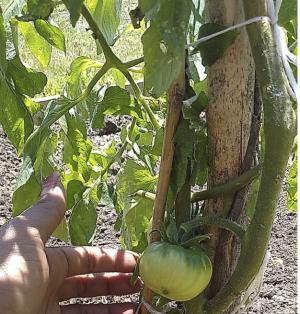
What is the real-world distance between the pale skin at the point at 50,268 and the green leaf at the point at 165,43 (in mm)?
441

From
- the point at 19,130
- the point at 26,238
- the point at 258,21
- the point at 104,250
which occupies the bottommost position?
the point at 104,250

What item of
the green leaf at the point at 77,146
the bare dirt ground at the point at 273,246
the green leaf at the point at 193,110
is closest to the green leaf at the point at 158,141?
the green leaf at the point at 77,146

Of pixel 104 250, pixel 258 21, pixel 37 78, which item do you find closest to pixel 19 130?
pixel 37 78

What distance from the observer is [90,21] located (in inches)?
39.1

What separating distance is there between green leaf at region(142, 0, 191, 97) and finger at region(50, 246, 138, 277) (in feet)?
1.88

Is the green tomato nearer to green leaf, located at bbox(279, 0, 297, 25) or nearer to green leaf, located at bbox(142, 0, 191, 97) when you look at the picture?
green leaf, located at bbox(142, 0, 191, 97)

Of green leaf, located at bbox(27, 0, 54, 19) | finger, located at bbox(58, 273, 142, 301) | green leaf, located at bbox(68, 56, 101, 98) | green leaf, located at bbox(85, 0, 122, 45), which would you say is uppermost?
green leaf, located at bbox(27, 0, 54, 19)

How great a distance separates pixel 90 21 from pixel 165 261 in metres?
0.35

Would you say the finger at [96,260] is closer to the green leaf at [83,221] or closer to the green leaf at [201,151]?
the green leaf at [83,221]

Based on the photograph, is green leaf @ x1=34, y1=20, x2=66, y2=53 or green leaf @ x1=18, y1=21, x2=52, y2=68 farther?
green leaf @ x1=18, y1=21, x2=52, y2=68

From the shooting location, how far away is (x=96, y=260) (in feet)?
4.52

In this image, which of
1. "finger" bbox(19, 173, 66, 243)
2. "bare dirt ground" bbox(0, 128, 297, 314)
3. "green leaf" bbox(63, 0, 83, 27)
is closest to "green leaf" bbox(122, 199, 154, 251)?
"finger" bbox(19, 173, 66, 243)

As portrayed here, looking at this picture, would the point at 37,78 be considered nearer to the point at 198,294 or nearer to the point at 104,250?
the point at 104,250

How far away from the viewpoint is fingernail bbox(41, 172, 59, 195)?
1.24 metres
